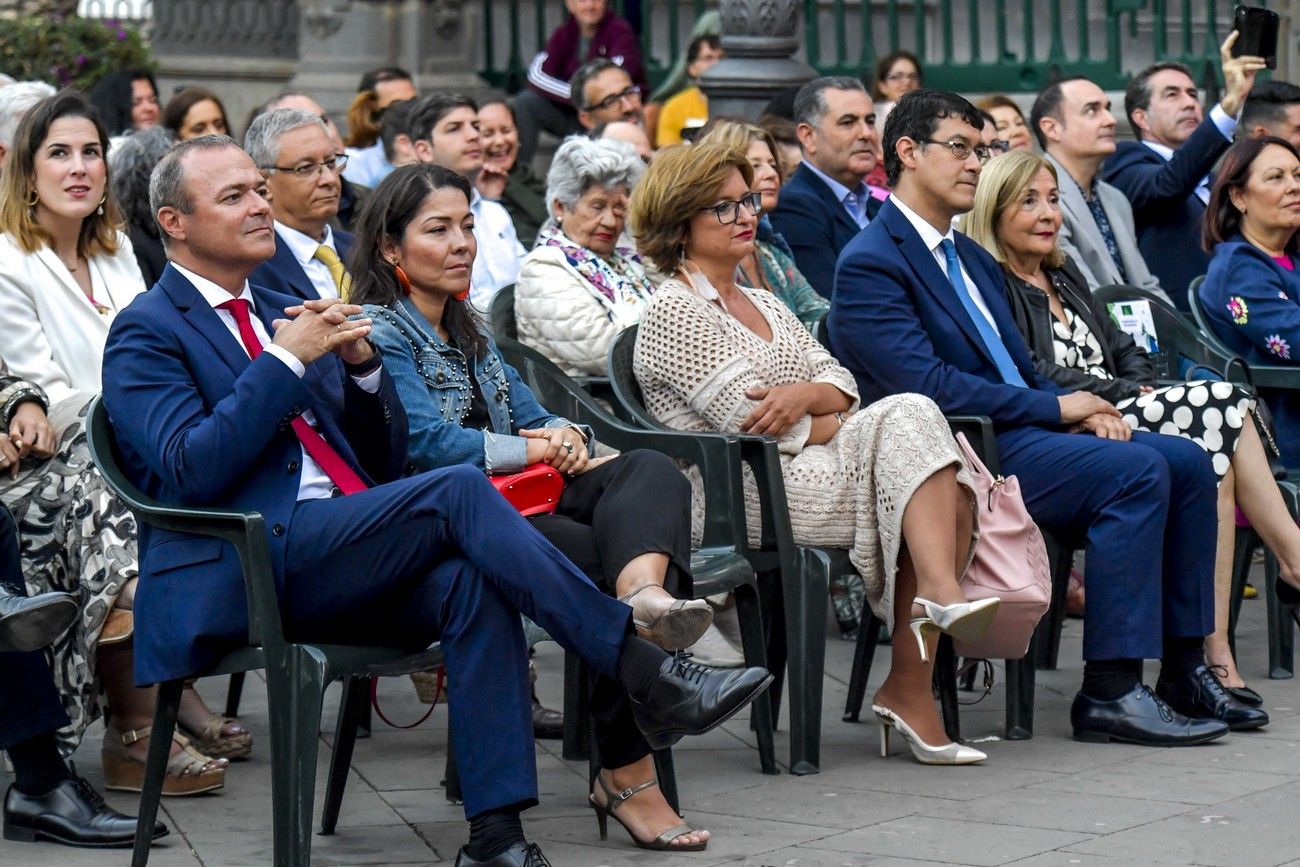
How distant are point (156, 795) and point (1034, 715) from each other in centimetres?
259

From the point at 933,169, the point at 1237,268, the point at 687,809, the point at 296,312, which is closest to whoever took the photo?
the point at 296,312

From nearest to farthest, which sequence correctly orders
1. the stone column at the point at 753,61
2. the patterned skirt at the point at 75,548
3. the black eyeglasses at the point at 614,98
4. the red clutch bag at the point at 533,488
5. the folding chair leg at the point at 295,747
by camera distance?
the folding chair leg at the point at 295,747, the red clutch bag at the point at 533,488, the patterned skirt at the point at 75,548, the stone column at the point at 753,61, the black eyeglasses at the point at 614,98

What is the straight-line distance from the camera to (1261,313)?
6895 millimetres

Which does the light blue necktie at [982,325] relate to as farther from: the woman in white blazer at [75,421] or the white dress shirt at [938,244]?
the woman in white blazer at [75,421]

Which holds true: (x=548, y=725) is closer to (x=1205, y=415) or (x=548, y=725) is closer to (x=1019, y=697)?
(x=1019, y=697)

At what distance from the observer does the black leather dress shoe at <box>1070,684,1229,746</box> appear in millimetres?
5535

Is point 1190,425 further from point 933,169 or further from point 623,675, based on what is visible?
→ point 623,675

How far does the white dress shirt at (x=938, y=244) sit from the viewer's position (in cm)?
604

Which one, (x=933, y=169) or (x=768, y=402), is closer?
(x=768, y=402)

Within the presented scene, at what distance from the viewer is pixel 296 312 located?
4539mm

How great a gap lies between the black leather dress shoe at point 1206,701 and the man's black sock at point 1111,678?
0.21m

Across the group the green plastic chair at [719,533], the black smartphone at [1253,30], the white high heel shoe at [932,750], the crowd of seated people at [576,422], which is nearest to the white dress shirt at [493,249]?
the crowd of seated people at [576,422]

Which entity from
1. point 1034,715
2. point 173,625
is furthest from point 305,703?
point 1034,715

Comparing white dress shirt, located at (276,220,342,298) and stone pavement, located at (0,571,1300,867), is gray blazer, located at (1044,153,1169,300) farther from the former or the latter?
white dress shirt, located at (276,220,342,298)
